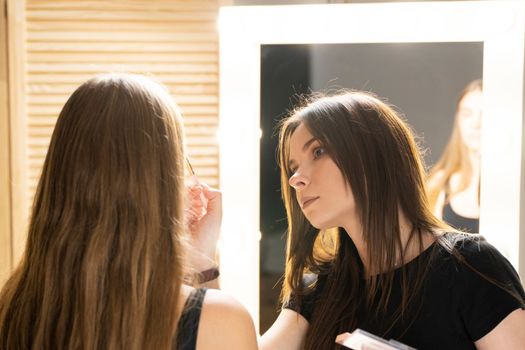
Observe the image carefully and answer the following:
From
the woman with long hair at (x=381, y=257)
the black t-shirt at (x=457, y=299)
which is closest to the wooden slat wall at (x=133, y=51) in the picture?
the woman with long hair at (x=381, y=257)

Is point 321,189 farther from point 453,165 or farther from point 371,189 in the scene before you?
point 453,165

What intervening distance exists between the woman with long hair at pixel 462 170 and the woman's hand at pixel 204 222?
664 millimetres

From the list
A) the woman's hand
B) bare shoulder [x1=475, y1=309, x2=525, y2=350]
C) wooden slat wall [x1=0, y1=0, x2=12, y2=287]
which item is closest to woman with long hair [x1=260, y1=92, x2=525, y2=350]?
bare shoulder [x1=475, y1=309, x2=525, y2=350]

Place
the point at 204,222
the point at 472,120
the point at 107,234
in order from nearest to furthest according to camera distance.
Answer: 1. the point at 107,234
2. the point at 204,222
3. the point at 472,120

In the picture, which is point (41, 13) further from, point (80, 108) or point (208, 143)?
point (80, 108)

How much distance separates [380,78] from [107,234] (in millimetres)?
971

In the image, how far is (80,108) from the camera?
714mm

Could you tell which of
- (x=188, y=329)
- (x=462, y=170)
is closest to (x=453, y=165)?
(x=462, y=170)

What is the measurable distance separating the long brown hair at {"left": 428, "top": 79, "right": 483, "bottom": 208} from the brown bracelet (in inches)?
28.0

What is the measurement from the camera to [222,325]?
2.32 ft

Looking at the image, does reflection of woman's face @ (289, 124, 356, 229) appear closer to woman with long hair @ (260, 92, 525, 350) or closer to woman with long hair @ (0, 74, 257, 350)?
woman with long hair @ (260, 92, 525, 350)

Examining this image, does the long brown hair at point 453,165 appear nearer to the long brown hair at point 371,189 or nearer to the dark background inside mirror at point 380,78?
the dark background inside mirror at point 380,78

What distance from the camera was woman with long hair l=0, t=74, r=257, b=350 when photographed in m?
0.69

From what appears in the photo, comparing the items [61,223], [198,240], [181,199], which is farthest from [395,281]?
[61,223]
